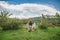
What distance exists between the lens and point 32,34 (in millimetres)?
2562

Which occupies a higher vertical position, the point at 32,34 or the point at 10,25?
the point at 10,25

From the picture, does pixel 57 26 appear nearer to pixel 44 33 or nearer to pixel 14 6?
pixel 44 33

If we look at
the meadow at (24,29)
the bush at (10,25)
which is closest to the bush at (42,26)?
Answer: the meadow at (24,29)

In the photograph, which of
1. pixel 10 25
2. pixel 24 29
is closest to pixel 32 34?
pixel 24 29

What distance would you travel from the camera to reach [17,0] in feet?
8.81

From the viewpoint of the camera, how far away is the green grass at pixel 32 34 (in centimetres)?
253

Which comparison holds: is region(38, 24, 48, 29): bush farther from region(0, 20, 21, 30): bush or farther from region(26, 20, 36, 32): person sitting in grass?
region(0, 20, 21, 30): bush

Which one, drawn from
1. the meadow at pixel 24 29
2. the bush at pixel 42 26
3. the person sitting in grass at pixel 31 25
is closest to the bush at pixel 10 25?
the meadow at pixel 24 29

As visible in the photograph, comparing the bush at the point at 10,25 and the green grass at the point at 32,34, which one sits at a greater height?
the bush at the point at 10,25

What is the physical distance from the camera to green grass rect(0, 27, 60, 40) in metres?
2.53

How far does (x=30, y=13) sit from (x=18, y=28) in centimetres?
31

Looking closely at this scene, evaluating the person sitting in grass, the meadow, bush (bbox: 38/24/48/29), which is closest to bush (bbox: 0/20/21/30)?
the meadow

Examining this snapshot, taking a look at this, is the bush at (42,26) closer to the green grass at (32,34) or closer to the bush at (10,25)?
the green grass at (32,34)

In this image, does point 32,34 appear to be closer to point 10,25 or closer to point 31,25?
point 31,25
